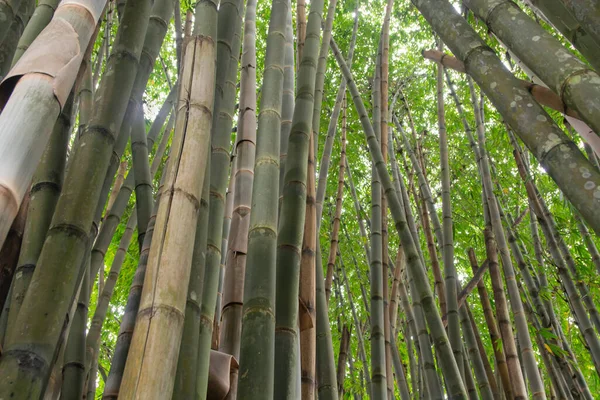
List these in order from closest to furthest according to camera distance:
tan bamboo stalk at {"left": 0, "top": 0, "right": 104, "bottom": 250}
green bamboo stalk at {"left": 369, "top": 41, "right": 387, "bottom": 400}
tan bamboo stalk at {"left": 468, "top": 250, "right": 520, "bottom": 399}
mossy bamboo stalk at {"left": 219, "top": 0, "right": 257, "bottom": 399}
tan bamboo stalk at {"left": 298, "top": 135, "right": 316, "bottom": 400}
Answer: tan bamboo stalk at {"left": 0, "top": 0, "right": 104, "bottom": 250} → mossy bamboo stalk at {"left": 219, "top": 0, "right": 257, "bottom": 399} → tan bamboo stalk at {"left": 298, "top": 135, "right": 316, "bottom": 400} → green bamboo stalk at {"left": 369, "top": 41, "right": 387, "bottom": 400} → tan bamboo stalk at {"left": 468, "top": 250, "right": 520, "bottom": 399}

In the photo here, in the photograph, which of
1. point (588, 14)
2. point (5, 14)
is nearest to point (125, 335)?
point (5, 14)

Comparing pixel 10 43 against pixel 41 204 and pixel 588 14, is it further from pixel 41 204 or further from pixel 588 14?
pixel 588 14

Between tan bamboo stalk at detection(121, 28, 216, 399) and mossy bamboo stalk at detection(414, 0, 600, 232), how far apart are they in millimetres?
537

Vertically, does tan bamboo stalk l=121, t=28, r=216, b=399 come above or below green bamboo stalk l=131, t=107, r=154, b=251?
below

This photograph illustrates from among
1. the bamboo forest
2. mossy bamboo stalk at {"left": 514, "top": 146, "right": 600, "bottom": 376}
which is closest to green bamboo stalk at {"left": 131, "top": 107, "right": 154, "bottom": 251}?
the bamboo forest

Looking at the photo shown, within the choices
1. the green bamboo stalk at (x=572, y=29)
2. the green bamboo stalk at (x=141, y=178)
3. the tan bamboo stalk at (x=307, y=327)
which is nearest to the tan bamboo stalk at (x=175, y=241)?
the green bamboo stalk at (x=141, y=178)

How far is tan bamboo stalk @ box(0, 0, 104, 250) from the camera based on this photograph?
0.77m

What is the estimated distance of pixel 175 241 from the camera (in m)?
0.91

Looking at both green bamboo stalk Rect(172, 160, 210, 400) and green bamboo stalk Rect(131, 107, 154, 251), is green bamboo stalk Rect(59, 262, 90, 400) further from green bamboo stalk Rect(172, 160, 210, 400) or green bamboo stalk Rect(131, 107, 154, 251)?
green bamboo stalk Rect(172, 160, 210, 400)

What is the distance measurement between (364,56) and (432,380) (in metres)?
3.93

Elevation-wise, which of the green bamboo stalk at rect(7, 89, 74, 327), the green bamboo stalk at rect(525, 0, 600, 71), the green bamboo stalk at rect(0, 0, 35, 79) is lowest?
the green bamboo stalk at rect(7, 89, 74, 327)

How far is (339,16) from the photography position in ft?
17.4

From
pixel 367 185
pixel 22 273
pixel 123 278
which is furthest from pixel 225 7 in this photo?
pixel 367 185

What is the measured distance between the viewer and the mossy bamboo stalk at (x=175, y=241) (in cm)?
79
